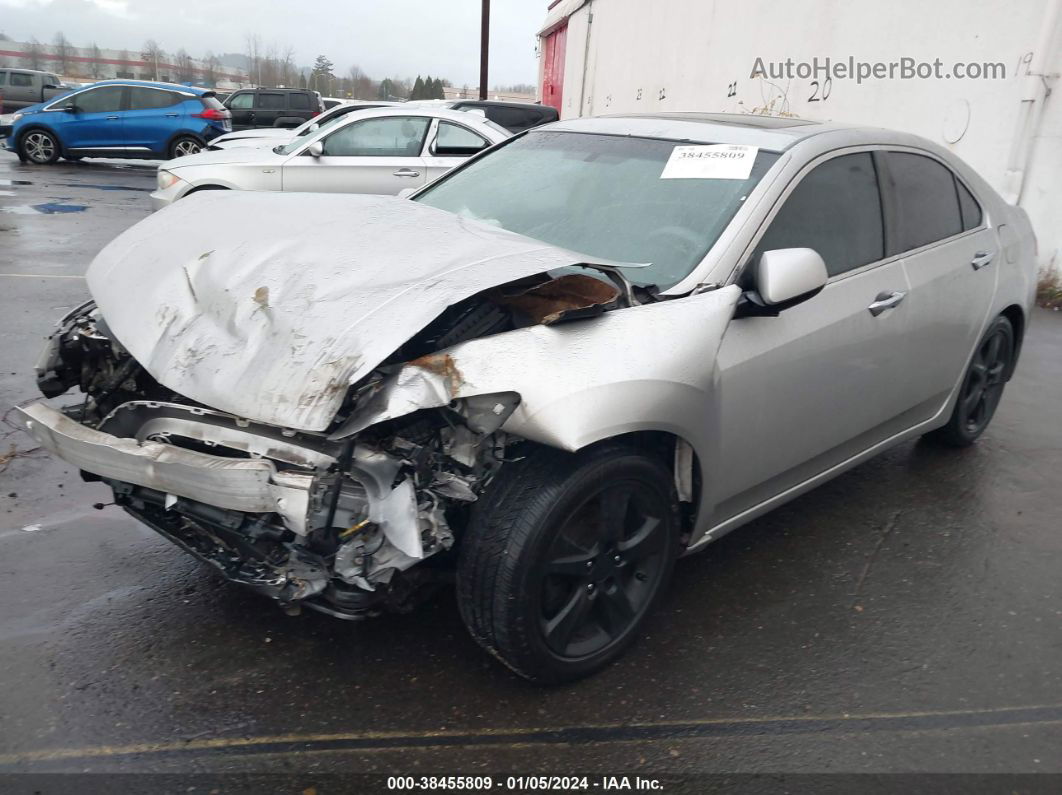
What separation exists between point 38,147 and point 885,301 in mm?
18607

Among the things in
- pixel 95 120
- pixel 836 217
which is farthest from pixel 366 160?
pixel 95 120

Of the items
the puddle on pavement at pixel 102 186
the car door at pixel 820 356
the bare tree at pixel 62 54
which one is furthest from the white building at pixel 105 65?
the car door at pixel 820 356

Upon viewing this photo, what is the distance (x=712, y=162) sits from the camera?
3.45m

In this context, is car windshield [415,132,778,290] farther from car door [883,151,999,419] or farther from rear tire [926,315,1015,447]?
rear tire [926,315,1015,447]

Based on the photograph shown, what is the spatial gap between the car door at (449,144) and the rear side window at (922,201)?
6308mm

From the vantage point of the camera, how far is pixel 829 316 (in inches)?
132

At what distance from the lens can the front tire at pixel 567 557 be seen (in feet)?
8.39

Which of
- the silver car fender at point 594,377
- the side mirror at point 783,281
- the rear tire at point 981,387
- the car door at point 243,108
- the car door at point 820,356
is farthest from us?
the car door at point 243,108

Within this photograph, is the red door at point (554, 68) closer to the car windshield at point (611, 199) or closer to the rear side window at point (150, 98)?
the rear side window at point (150, 98)

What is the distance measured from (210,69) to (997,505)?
361ft

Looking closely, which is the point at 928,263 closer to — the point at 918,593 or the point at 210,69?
the point at 918,593

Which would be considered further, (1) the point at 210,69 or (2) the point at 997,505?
(1) the point at 210,69

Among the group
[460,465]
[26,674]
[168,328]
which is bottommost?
[26,674]

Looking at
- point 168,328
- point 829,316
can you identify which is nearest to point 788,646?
point 829,316
